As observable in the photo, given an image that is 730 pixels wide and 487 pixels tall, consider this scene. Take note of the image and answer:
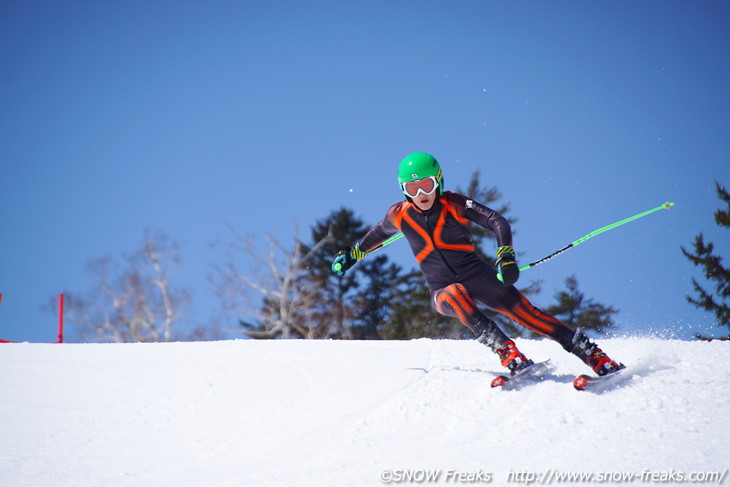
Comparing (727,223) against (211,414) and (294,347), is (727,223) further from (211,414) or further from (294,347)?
(211,414)

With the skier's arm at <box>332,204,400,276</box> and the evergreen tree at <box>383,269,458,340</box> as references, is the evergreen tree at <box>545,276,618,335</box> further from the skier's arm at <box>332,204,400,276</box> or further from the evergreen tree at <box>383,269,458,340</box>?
the skier's arm at <box>332,204,400,276</box>

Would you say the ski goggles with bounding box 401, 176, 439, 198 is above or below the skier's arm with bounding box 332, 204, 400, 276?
above

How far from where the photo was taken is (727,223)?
16.6 meters

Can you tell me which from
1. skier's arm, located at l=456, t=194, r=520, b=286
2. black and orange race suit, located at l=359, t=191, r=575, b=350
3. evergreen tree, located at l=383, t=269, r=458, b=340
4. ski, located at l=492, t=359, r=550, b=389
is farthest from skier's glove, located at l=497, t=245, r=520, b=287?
evergreen tree, located at l=383, t=269, r=458, b=340

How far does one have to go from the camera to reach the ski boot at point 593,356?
3752mm

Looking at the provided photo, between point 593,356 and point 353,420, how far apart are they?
174 centimetres

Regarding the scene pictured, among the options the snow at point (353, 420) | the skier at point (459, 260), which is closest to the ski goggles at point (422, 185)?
the skier at point (459, 260)

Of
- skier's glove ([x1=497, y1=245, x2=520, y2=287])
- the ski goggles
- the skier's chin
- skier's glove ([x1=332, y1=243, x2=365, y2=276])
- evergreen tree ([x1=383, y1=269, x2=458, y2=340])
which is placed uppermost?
evergreen tree ([x1=383, y1=269, x2=458, y2=340])

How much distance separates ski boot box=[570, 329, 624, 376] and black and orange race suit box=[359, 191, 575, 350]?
0.18 ft

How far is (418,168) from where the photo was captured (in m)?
4.09

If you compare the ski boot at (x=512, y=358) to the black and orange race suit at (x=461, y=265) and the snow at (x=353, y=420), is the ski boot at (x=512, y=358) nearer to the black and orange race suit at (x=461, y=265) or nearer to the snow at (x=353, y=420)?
the black and orange race suit at (x=461, y=265)

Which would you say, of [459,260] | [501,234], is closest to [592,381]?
[501,234]

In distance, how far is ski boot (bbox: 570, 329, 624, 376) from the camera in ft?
12.3

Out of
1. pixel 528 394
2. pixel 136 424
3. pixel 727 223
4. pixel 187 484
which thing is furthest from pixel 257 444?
pixel 727 223
